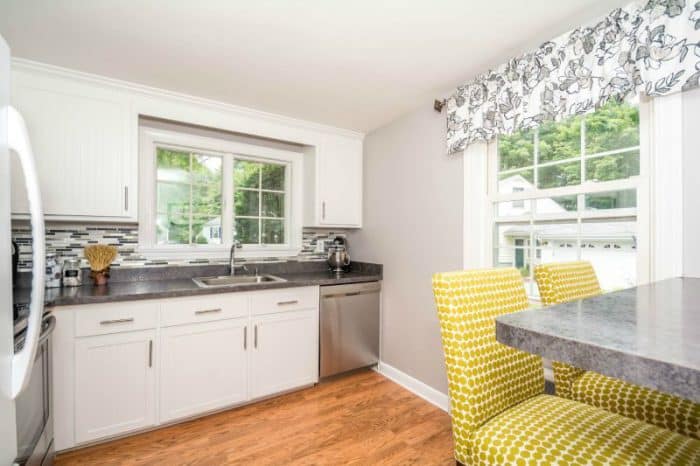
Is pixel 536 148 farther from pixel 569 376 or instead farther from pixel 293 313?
pixel 293 313

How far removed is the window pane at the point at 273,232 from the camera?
10.3ft

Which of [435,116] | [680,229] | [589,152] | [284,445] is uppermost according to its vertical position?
[435,116]

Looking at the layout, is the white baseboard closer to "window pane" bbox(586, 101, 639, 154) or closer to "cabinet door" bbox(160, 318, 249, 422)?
"cabinet door" bbox(160, 318, 249, 422)

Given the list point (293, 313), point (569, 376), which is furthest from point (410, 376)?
point (569, 376)

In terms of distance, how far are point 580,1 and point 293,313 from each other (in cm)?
245

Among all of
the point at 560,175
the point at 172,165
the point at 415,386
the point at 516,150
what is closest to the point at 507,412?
the point at 560,175

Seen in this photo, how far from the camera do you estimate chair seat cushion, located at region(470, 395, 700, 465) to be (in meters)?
0.72

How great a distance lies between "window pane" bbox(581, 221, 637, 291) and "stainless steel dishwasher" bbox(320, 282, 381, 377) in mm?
1663

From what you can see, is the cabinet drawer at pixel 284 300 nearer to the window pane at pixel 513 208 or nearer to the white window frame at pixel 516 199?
the white window frame at pixel 516 199

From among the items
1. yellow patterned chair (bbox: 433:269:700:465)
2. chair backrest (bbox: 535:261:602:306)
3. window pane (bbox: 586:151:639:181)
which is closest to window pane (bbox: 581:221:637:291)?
window pane (bbox: 586:151:639:181)

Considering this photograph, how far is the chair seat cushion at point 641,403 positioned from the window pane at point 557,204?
0.98 m

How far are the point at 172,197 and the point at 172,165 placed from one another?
0.86 ft

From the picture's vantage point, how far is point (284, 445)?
1.94 m

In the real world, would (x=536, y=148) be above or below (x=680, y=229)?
above
